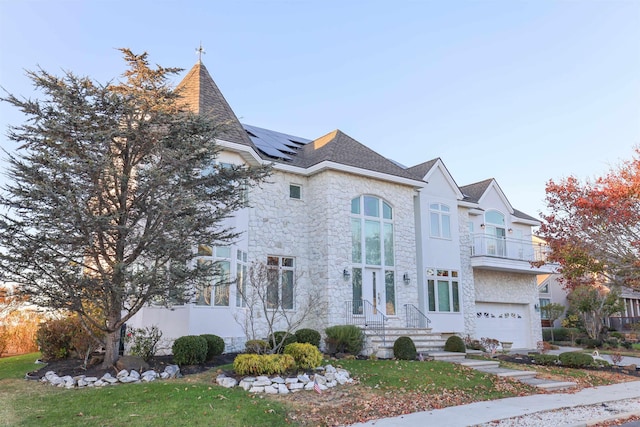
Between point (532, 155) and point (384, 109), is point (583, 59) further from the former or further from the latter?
point (384, 109)

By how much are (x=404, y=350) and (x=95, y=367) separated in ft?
27.5

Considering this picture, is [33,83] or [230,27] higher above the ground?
[230,27]

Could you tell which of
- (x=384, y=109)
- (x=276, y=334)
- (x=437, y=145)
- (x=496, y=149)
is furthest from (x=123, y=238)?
(x=437, y=145)

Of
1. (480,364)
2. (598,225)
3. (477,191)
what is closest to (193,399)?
(480,364)

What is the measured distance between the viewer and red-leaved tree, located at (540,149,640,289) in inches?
531

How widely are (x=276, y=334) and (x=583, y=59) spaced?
11764 mm

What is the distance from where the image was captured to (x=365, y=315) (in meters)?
16.7

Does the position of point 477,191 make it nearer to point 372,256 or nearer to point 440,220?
point 440,220

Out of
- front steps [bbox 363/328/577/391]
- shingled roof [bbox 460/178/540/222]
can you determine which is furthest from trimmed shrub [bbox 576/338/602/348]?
front steps [bbox 363/328/577/391]

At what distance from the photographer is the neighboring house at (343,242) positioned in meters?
14.7

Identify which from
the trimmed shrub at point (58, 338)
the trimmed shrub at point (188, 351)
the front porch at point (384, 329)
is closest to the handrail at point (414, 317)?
the front porch at point (384, 329)

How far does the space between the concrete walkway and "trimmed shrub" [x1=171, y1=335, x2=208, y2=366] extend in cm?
530

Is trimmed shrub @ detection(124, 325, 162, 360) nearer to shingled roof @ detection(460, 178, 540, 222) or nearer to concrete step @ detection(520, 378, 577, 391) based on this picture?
concrete step @ detection(520, 378, 577, 391)

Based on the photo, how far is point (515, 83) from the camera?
14.8 m
